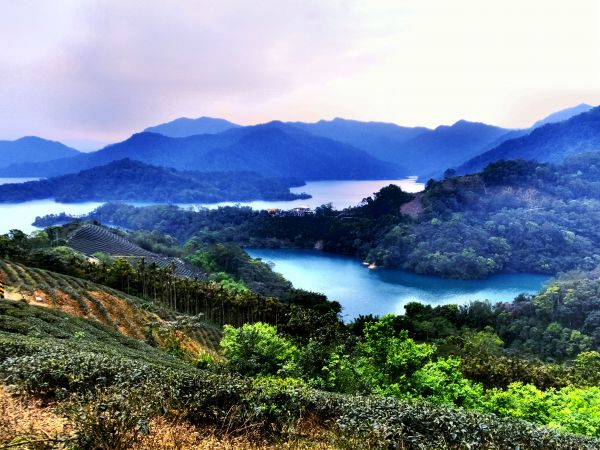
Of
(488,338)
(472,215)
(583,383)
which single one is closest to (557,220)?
(472,215)

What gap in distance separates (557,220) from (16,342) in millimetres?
97673

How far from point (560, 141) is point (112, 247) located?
533 feet

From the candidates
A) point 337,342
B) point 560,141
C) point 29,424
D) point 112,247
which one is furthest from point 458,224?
point 560,141

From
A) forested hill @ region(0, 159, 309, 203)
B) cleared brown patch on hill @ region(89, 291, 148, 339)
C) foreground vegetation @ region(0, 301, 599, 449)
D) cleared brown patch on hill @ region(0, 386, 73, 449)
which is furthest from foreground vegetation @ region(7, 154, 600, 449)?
forested hill @ region(0, 159, 309, 203)

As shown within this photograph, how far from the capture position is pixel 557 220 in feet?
286

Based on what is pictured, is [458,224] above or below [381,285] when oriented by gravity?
above

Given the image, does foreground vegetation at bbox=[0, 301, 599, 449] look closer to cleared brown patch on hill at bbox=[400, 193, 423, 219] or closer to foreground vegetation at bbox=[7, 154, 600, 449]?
foreground vegetation at bbox=[7, 154, 600, 449]

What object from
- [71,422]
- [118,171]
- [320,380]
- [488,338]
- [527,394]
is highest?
[118,171]

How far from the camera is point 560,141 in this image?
16050cm

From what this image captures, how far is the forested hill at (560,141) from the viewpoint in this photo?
15125cm

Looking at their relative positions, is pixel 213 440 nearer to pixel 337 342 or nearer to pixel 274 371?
pixel 274 371

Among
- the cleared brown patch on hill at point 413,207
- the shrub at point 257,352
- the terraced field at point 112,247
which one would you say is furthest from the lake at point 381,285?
the shrub at point 257,352

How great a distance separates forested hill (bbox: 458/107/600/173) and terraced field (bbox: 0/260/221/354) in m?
159

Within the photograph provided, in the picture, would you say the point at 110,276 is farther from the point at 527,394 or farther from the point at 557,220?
the point at 557,220
